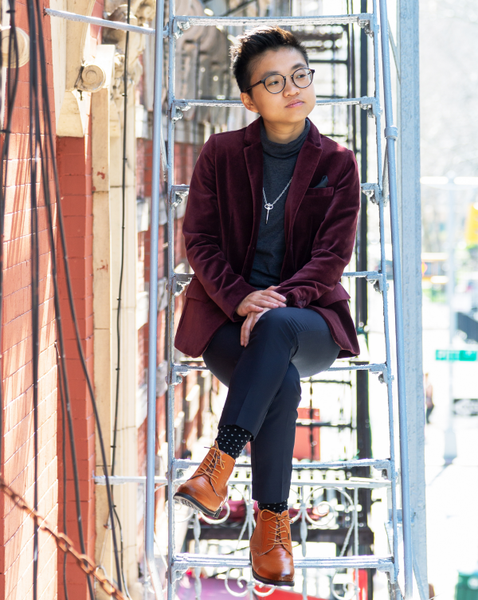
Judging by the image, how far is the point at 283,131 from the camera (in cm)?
264

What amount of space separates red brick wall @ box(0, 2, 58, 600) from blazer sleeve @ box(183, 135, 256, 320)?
2.09 feet

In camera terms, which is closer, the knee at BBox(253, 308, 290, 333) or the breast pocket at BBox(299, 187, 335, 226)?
the knee at BBox(253, 308, 290, 333)

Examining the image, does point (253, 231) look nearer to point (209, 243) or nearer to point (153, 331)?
point (209, 243)

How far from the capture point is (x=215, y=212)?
262cm

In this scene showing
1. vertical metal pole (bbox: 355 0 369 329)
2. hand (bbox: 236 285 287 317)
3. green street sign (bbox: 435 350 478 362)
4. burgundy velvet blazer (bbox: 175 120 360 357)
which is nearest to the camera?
hand (bbox: 236 285 287 317)

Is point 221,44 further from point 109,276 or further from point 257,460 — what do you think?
point 257,460

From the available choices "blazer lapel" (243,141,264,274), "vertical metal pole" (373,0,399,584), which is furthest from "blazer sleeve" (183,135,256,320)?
"vertical metal pole" (373,0,399,584)

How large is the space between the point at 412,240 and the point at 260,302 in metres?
1.06

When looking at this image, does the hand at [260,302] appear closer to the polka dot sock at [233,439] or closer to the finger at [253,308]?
the finger at [253,308]

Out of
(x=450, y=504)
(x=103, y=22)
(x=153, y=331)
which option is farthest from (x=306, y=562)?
(x=450, y=504)

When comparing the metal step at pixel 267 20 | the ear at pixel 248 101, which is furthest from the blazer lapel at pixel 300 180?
the metal step at pixel 267 20

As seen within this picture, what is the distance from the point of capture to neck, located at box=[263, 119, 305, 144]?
2.63m

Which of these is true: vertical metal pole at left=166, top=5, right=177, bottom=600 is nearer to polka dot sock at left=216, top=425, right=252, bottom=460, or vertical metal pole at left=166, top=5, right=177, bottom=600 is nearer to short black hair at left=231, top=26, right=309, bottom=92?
short black hair at left=231, top=26, right=309, bottom=92

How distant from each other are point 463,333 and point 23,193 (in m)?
15.6
